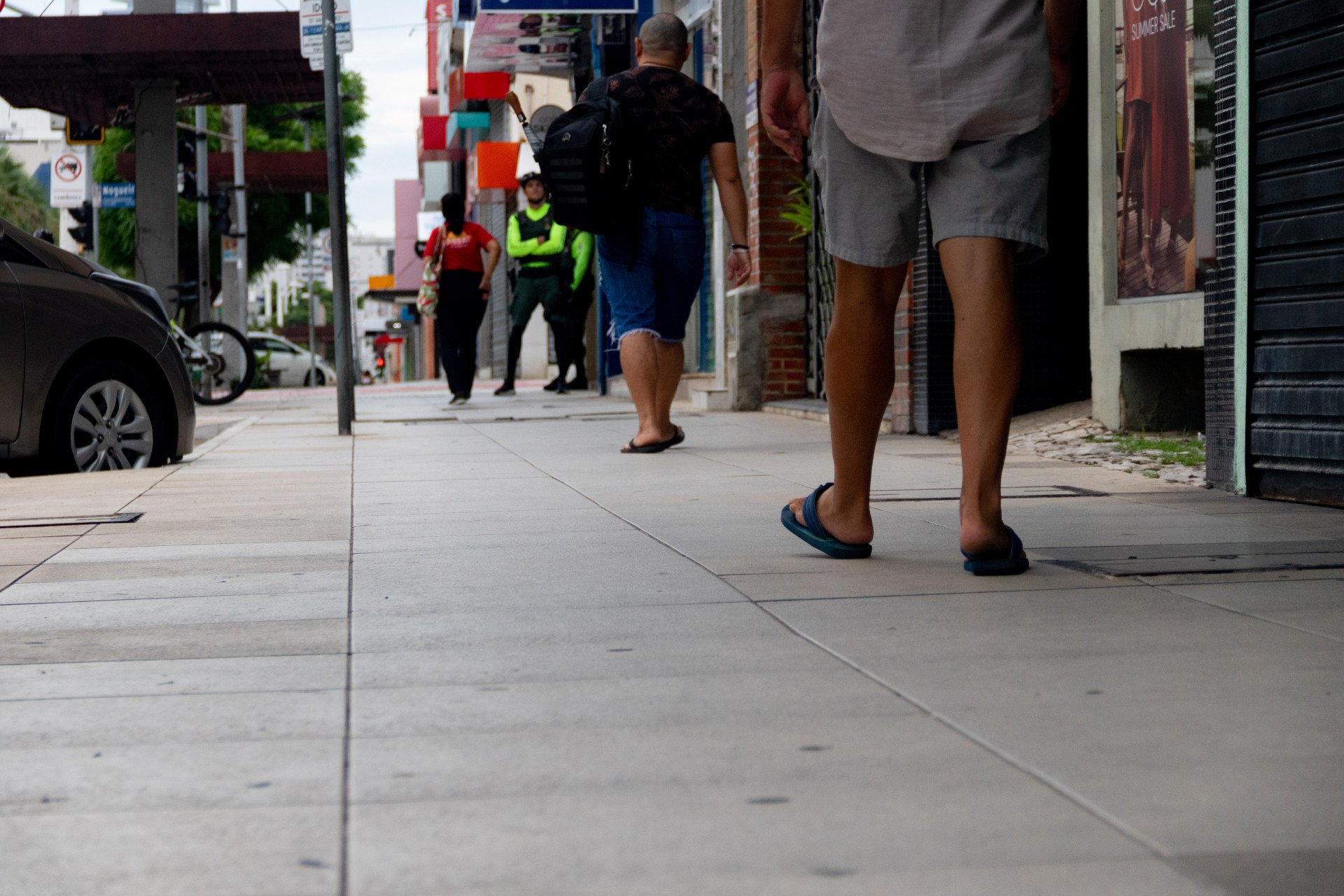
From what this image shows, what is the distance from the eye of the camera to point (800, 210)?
11.7 metres

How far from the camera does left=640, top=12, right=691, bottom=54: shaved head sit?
7949mm

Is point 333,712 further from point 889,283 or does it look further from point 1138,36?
point 1138,36

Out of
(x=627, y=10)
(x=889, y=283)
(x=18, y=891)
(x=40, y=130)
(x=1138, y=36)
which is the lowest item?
(x=18, y=891)

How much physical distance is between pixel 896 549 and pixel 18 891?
285 centimetres

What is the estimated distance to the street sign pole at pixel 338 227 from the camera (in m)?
9.94

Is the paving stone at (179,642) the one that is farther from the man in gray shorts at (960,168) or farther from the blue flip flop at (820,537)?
the man in gray shorts at (960,168)

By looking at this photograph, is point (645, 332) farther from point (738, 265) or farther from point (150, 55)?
point (150, 55)

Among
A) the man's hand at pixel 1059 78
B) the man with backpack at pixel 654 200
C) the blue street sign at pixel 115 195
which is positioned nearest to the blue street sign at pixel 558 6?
the man with backpack at pixel 654 200

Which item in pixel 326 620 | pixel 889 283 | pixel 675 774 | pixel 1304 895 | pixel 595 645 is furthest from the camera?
pixel 889 283

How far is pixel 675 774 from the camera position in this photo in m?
2.19

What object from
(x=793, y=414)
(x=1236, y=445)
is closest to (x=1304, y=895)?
(x=1236, y=445)

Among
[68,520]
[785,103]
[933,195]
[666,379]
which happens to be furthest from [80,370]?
[933,195]

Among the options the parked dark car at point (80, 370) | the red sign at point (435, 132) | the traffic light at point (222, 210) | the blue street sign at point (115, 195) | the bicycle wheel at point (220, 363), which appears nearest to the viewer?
the parked dark car at point (80, 370)

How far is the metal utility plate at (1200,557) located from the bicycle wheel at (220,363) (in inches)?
481
